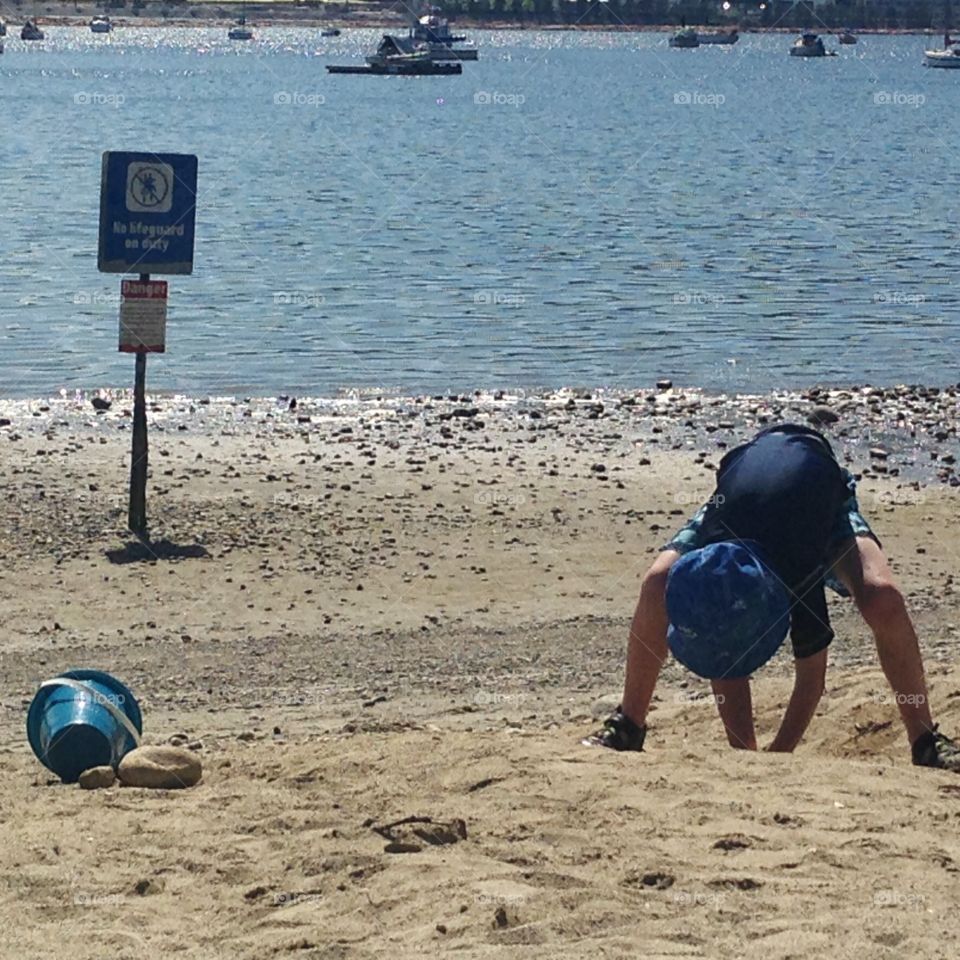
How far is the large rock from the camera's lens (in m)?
7.49

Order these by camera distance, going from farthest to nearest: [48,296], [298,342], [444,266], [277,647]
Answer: [444,266]
[48,296]
[298,342]
[277,647]

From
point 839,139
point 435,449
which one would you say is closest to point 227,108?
point 839,139

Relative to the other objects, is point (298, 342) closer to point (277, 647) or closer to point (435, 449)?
point (435, 449)

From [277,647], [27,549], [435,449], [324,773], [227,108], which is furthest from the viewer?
[227,108]

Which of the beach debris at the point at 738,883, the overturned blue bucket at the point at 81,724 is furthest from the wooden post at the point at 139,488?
the beach debris at the point at 738,883

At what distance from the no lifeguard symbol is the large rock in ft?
20.2

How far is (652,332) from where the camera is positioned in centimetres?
2553

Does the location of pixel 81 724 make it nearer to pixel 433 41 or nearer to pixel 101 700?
pixel 101 700

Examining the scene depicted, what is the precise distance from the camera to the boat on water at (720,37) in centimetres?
17950

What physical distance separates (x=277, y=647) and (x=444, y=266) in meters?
23.5
